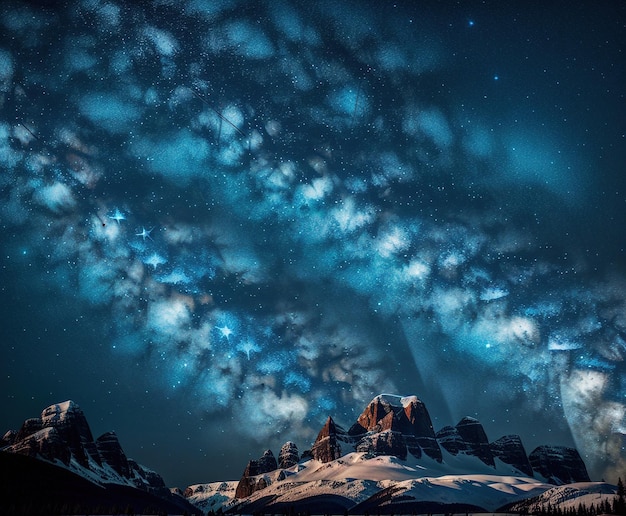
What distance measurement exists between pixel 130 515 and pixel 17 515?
56090 millimetres

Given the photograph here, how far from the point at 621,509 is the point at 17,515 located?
22545 cm

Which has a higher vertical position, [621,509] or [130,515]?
[130,515]

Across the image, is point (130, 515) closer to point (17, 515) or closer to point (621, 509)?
point (17, 515)

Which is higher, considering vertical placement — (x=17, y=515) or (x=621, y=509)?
(x=17, y=515)

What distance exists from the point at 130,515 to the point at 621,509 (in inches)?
6939

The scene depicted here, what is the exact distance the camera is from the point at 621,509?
610 ft

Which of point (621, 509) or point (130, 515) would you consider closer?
point (130, 515)

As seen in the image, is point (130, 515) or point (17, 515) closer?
point (130, 515)

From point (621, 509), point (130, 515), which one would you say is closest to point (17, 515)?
point (130, 515)

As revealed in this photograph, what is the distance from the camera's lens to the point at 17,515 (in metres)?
188
